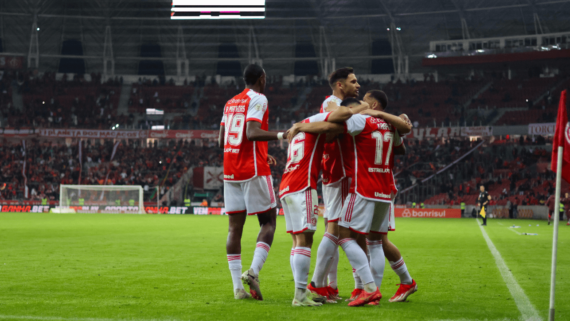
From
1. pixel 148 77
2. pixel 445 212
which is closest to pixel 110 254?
pixel 445 212

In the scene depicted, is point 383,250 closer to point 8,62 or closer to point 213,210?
point 213,210

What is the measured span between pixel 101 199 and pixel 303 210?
33.1 m

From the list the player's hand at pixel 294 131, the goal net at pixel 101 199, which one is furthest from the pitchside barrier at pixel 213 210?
the player's hand at pixel 294 131

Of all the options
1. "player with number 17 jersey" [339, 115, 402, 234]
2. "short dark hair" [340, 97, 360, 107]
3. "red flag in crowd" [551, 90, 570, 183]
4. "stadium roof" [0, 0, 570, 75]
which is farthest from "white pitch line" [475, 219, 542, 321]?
"stadium roof" [0, 0, 570, 75]

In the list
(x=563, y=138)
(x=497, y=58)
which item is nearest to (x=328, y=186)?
(x=563, y=138)

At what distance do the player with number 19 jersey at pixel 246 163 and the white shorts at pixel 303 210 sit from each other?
1.82ft

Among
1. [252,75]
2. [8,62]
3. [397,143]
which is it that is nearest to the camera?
[397,143]

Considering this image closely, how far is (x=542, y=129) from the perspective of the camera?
41.0m

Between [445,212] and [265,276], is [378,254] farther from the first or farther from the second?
[445,212]

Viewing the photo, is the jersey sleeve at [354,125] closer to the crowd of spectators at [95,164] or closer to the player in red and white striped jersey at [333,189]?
the player in red and white striped jersey at [333,189]

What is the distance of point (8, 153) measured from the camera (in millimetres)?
45281

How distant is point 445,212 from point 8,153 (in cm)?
3261

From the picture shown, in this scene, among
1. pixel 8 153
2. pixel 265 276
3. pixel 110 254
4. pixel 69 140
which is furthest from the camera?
pixel 69 140

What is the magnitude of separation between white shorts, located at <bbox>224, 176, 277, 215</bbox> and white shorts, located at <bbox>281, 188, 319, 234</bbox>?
1.82 feet
